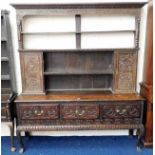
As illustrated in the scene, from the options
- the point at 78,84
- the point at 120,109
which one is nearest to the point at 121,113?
the point at 120,109

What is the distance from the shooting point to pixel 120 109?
2391 millimetres

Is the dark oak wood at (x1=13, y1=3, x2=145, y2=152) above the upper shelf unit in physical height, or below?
below

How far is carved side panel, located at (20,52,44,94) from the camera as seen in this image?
251 cm

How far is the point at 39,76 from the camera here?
2.56 m

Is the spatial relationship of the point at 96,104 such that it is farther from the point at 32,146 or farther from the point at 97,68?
the point at 32,146

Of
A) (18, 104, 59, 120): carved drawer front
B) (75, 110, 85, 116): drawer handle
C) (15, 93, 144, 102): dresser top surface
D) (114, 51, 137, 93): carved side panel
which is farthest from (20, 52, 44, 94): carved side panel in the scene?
(114, 51, 137, 93): carved side panel

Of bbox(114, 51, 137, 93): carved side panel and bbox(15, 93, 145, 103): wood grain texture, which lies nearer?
bbox(15, 93, 145, 103): wood grain texture

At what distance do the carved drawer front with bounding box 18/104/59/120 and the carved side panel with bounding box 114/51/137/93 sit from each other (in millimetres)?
881

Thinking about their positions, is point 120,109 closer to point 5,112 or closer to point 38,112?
point 38,112

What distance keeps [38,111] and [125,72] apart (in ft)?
4.10

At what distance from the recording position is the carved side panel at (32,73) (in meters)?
2.51

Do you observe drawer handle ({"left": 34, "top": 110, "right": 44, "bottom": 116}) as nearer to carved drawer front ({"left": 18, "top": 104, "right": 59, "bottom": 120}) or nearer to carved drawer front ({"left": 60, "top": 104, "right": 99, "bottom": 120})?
carved drawer front ({"left": 18, "top": 104, "right": 59, "bottom": 120})

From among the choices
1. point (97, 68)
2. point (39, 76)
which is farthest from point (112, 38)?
point (39, 76)

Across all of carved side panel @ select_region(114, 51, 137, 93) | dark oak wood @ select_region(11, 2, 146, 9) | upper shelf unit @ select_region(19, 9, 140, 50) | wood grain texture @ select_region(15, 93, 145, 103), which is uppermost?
dark oak wood @ select_region(11, 2, 146, 9)
